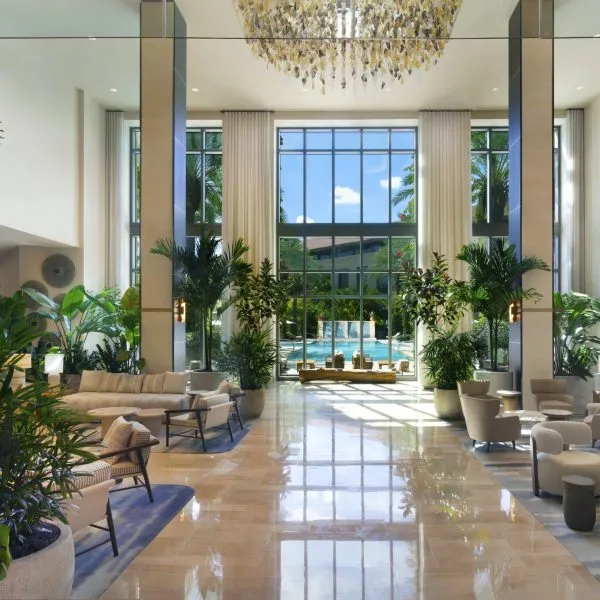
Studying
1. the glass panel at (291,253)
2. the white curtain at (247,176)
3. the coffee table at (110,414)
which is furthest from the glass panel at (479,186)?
the coffee table at (110,414)

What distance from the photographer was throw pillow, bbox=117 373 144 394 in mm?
9477

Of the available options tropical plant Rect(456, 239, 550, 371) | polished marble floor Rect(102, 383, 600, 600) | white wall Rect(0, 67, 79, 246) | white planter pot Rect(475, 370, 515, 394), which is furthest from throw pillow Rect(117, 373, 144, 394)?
white planter pot Rect(475, 370, 515, 394)

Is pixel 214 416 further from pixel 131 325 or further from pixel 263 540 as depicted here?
pixel 131 325

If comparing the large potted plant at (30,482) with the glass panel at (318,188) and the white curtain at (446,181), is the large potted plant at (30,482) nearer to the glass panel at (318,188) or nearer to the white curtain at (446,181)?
the white curtain at (446,181)

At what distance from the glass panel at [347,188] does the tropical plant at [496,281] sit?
19.4 ft

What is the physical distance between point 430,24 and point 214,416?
591 centimetres

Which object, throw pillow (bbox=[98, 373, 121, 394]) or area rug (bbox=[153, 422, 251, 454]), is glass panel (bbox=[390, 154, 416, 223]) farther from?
throw pillow (bbox=[98, 373, 121, 394])

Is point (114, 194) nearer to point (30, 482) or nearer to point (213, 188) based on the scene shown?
point (213, 188)

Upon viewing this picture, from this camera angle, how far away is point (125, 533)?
15.0 ft

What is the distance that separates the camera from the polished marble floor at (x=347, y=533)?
360 centimetres

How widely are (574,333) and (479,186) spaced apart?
591 cm

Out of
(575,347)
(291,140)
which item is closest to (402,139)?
(291,140)

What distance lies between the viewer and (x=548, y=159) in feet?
32.1

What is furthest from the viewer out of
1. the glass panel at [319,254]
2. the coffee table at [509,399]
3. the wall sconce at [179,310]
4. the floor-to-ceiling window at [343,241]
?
the glass panel at [319,254]
